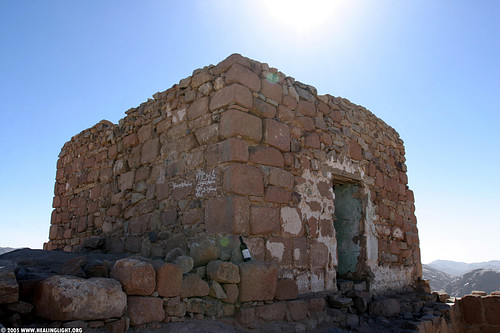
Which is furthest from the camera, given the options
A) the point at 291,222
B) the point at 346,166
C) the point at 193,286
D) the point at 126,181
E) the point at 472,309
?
the point at 472,309

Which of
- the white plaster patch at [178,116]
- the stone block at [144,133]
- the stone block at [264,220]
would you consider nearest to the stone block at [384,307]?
the stone block at [264,220]

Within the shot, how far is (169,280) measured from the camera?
3.12 metres

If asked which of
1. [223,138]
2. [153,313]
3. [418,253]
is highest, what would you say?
[223,138]

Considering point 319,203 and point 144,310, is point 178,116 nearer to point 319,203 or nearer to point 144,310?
point 319,203

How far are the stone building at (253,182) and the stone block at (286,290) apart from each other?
0.19 metres

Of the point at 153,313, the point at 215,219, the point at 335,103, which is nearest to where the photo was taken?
the point at 153,313

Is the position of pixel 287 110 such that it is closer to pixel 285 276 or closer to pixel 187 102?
pixel 187 102

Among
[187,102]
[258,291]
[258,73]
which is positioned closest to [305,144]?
[258,73]

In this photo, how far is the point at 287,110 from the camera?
16.0 feet

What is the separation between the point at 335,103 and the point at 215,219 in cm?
276

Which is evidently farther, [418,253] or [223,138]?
[418,253]

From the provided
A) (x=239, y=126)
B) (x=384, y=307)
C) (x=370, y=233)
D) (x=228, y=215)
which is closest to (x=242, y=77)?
(x=239, y=126)

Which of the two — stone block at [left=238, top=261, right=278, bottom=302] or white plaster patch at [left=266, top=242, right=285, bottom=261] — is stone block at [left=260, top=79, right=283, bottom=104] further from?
stone block at [left=238, top=261, right=278, bottom=302]

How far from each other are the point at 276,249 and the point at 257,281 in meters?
0.63
